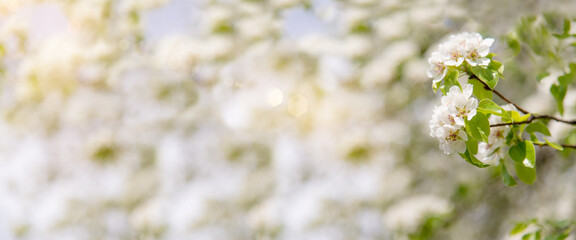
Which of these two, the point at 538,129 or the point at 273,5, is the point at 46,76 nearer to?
the point at 273,5

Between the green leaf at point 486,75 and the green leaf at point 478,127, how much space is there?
0.16 ft

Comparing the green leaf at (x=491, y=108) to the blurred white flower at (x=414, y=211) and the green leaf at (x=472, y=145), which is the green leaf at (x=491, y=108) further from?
the blurred white flower at (x=414, y=211)

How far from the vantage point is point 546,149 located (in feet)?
3.42

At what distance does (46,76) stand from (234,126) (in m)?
0.60

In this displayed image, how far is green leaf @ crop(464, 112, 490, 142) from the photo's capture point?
A: 31 centimetres

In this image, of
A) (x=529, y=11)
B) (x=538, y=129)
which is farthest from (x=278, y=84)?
(x=538, y=129)

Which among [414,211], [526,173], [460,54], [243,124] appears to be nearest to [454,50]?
[460,54]

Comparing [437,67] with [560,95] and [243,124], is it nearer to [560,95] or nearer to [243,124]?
[560,95]

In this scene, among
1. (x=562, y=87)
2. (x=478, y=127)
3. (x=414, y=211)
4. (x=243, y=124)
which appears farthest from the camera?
(x=243, y=124)

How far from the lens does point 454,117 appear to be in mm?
314

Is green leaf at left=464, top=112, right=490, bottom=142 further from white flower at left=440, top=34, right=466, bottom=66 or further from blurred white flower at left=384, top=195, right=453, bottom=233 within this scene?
blurred white flower at left=384, top=195, right=453, bottom=233

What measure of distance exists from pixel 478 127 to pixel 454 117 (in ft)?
0.06

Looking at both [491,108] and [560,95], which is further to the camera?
[560,95]

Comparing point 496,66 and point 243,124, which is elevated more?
point 243,124
